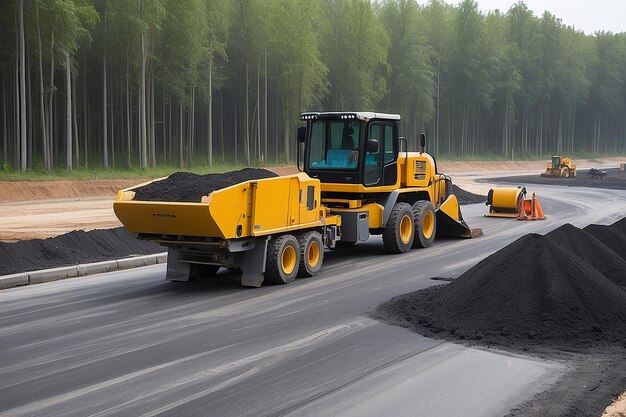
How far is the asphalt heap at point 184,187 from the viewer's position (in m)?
10.1

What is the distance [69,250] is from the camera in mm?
13133

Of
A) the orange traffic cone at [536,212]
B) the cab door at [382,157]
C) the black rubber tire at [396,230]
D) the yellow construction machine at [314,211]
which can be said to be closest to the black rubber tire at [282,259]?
the yellow construction machine at [314,211]

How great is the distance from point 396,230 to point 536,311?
6.07m

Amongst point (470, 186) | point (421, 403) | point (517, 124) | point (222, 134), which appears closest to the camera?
point (421, 403)

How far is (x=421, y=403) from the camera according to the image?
6059mm

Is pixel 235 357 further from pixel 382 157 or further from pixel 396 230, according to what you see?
pixel 382 157

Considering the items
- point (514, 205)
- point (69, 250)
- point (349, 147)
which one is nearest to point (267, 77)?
point (514, 205)

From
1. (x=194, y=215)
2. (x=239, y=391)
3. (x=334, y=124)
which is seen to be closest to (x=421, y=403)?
(x=239, y=391)

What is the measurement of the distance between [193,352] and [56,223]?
13.9 m

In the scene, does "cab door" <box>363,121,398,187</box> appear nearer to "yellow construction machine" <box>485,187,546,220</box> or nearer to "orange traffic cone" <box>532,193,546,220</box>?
"yellow construction machine" <box>485,187,546,220</box>

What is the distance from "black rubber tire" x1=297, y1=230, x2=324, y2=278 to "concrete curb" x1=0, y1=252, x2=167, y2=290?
125 inches

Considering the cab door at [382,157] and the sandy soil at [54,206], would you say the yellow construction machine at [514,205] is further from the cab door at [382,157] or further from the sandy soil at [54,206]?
the sandy soil at [54,206]

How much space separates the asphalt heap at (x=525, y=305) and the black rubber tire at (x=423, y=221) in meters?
5.06

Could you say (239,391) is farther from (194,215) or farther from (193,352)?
(194,215)
